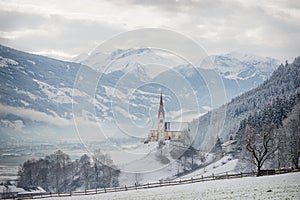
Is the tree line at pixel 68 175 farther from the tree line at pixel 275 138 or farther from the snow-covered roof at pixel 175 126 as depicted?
the snow-covered roof at pixel 175 126

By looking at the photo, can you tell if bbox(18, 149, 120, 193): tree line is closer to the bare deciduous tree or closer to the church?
the bare deciduous tree

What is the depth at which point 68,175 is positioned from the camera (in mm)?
124312

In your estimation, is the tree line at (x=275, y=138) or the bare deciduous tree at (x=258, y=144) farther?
the tree line at (x=275, y=138)

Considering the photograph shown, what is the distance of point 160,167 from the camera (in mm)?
136125

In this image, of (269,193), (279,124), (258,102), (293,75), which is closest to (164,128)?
(258,102)

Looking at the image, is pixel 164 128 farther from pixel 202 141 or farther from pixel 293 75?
pixel 293 75

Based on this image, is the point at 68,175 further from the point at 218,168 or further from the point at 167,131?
the point at 167,131

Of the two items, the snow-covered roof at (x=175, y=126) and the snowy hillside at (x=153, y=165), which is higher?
the snow-covered roof at (x=175, y=126)

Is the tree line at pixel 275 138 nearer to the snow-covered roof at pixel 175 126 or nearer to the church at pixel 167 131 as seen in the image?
the church at pixel 167 131

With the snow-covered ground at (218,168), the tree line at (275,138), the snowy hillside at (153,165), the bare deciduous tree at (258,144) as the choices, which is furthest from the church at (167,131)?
the bare deciduous tree at (258,144)

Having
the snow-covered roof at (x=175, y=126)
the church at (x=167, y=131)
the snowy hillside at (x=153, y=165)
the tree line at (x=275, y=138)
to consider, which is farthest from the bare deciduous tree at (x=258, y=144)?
the snow-covered roof at (x=175, y=126)

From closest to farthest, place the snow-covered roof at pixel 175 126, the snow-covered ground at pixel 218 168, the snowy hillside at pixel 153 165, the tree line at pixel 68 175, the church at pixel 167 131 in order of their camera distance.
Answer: the snow-covered ground at pixel 218 168 < the tree line at pixel 68 175 < the snowy hillside at pixel 153 165 < the church at pixel 167 131 < the snow-covered roof at pixel 175 126

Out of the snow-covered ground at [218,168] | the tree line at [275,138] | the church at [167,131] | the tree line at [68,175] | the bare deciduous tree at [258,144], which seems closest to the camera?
the bare deciduous tree at [258,144]

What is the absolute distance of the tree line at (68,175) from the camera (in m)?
118
